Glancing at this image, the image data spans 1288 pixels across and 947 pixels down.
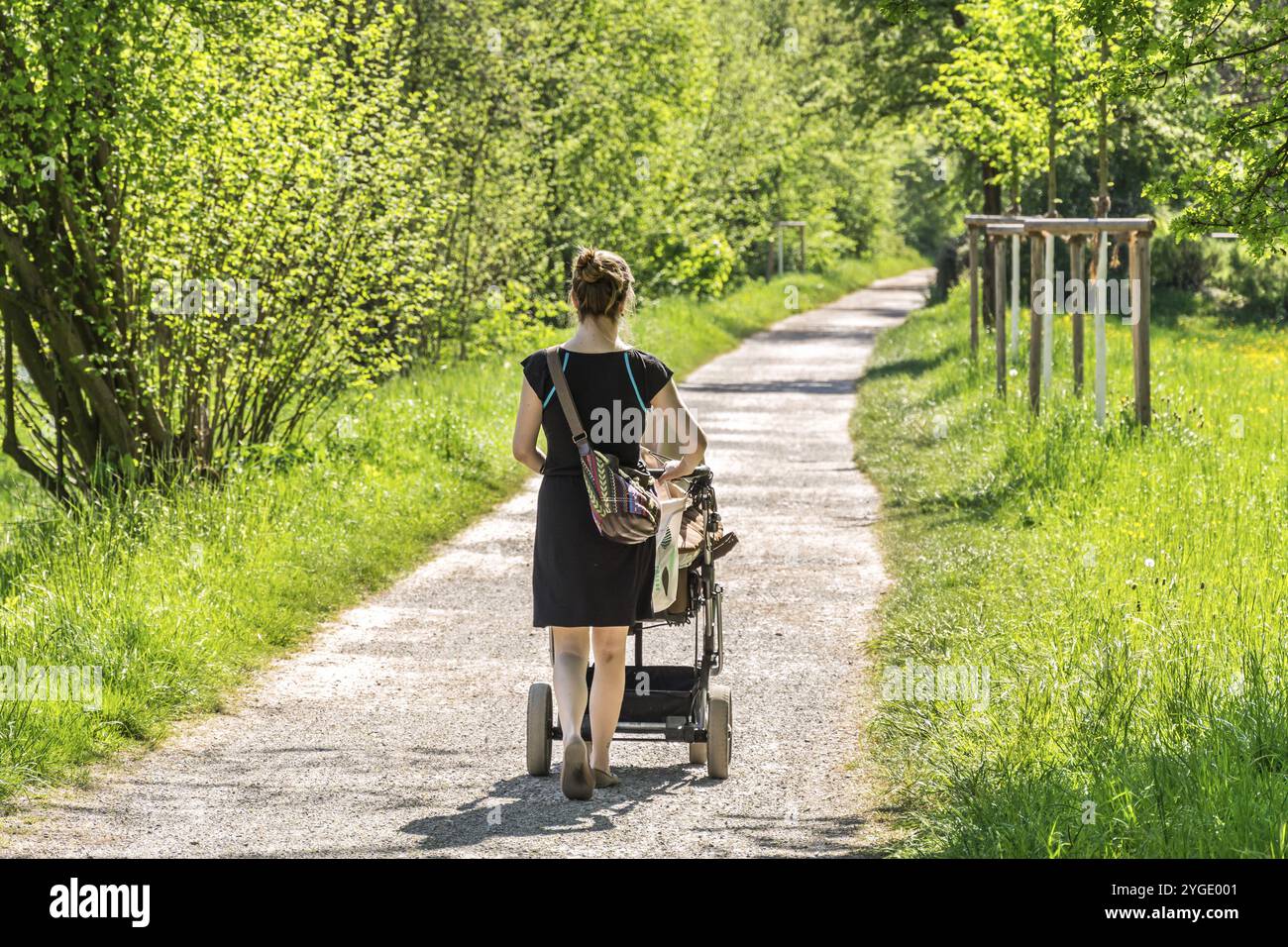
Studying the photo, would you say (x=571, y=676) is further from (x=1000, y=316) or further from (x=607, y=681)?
(x=1000, y=316)

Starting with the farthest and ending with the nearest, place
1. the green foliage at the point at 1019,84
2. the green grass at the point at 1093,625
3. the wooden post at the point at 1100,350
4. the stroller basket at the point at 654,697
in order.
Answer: the green foliage at the point at 1019,84 < the wooden post at the point at 1100,350 < the stroller basket at the point at 654,697 < the green grass at the point at 1093,625

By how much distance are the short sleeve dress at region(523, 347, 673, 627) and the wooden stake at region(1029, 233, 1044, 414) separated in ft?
29.5

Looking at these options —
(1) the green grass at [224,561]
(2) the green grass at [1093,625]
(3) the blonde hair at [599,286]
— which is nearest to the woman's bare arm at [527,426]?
(3) the blonde hair at [599,286]

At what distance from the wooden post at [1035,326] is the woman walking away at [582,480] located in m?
8.96

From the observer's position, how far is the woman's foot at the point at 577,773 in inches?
242

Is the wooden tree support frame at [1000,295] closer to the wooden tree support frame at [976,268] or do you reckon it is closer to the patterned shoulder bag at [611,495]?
the wooden tree support frame at [976,268]

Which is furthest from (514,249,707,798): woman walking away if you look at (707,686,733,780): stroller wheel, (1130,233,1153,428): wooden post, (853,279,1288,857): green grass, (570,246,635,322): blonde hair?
(1130,233,1153,428): wooden post

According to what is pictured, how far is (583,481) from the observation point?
6.09 meters

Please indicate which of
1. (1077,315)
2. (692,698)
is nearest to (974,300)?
(1077,315)

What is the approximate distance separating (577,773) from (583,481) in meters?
1.06

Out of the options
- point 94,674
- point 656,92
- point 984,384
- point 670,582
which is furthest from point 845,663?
point 656,92

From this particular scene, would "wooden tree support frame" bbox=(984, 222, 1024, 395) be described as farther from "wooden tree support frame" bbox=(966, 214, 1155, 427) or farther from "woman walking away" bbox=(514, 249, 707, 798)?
"woman walking away" bbox=(514, 249, 707, 798)
